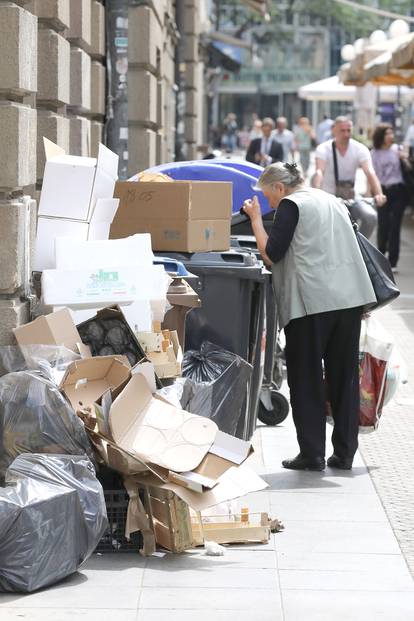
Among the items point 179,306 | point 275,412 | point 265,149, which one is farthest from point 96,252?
point 265,149

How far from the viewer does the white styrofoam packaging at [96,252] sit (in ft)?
22.2

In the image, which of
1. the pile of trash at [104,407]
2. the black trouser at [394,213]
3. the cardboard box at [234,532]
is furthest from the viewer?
the black trouser at [394,213]

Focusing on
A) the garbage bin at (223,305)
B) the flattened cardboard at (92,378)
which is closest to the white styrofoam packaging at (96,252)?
the flattened cardboard at (92,378)

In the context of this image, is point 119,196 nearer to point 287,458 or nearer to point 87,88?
point 287,458

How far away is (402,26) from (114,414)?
87.4 ft

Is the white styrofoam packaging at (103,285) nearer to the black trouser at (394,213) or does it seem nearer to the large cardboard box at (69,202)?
the large cardboard box at (69,202)

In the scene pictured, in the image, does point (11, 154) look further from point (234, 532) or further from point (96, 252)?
point (234, 532)

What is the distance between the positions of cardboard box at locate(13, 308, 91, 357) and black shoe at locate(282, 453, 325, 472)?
65.6 inches

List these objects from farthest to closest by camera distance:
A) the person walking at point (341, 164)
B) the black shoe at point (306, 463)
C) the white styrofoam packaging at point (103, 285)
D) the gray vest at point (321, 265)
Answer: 1. the person walking at point (341, 164)
2. the black shoe at point (306, 463)
3. the gray vest at point (321, 265)
4. the white styrofoam packaging at point (103, 285)

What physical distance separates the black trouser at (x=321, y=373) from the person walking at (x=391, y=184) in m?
11.3

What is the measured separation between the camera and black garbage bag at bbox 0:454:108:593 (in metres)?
5.28

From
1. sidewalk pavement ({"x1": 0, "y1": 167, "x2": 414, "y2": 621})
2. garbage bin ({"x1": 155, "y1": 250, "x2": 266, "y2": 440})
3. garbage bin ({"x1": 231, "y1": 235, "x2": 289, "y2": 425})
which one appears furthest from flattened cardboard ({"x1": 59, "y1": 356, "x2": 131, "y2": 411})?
garbage bin ({"x1": 231, "y1": 235, "x2": 289, "y2": 425})

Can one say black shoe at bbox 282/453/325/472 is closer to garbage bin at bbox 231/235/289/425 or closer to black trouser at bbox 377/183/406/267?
garbage bin at bbox 231/235/289/425

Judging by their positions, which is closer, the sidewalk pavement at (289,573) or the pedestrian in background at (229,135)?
the sidewalk pavement at (289,573)
